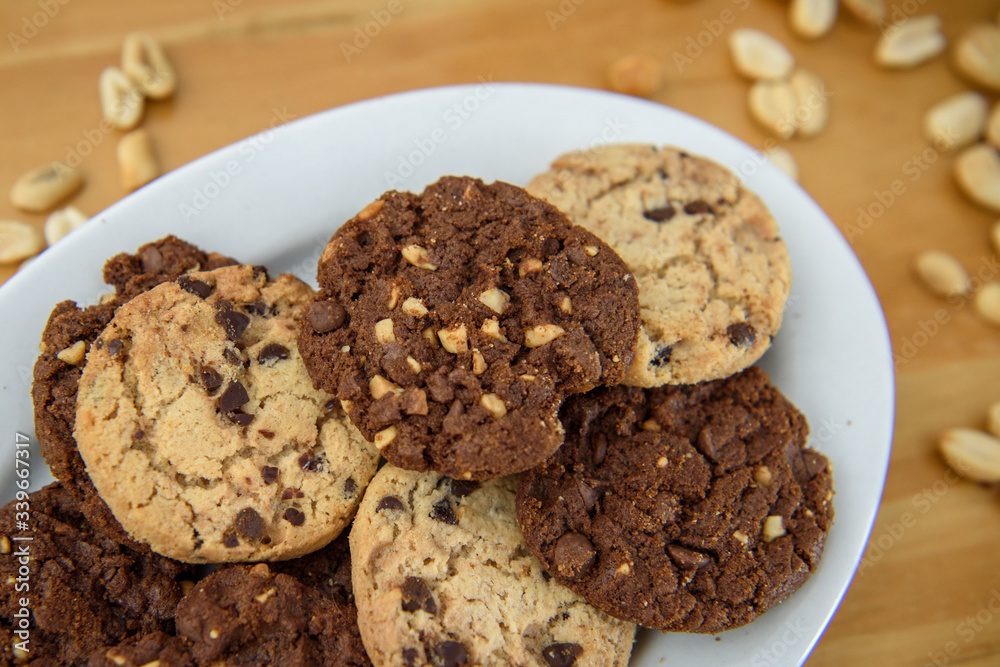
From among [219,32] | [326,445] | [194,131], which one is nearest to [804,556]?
[326,445]

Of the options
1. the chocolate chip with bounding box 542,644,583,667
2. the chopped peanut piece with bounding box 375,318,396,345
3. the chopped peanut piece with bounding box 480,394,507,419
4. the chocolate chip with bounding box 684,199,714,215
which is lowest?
the chocolate chip with bounding box 542,644,583,667

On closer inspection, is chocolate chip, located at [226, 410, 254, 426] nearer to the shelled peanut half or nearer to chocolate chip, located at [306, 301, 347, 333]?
chocolate chip, located at [306, 301, 347, 333]

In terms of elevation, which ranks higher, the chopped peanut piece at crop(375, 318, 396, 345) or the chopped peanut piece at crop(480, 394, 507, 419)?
the chopped peanut piece at crop(375, 318, 396, 345)

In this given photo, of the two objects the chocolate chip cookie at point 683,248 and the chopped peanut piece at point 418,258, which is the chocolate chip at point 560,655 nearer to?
the chocolate chip cookie at point 683,248

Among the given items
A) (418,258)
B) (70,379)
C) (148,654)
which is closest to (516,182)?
(418,258)

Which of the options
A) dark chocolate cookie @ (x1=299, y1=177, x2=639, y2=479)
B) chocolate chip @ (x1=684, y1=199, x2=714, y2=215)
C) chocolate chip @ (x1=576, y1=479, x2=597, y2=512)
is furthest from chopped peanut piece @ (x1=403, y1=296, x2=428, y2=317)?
chocolate chip @ (x1=684, y1=199, x2=714, y2=215)

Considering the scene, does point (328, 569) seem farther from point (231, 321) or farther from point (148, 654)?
point (231, 321)
